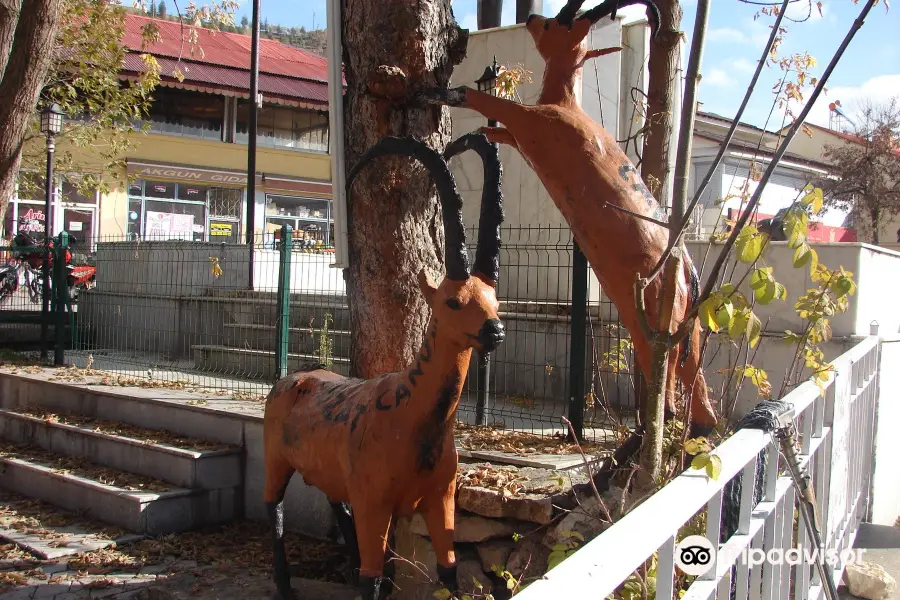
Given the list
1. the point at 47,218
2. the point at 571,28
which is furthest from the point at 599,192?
the point at 47,218

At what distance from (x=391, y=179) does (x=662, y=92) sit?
1729 millimetres

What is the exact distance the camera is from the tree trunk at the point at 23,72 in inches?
223

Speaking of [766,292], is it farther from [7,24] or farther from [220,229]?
[220,229]

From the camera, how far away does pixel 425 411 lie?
308 cm

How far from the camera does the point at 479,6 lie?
1205 centimetres

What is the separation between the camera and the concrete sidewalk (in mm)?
4285

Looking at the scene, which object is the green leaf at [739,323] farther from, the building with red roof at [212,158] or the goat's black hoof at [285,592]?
the building with red roof at [212,158]

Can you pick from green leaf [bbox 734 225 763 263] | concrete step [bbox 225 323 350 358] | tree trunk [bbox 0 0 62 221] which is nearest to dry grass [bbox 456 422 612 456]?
green leaf [bbox 734 225 763 263]

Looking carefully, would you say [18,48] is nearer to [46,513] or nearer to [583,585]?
[46,513]

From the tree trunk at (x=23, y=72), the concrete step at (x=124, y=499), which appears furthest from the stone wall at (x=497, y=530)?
the tree trunk at (x=23, y=72)

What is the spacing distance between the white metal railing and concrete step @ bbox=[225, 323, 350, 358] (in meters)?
5.62

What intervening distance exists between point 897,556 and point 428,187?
3612 millimetres

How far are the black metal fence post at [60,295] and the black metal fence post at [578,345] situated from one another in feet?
24.2

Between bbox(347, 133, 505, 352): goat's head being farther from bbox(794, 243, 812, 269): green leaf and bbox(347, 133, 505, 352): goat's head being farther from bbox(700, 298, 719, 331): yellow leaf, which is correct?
bbox(794, 243, 812, 269): green leaf
